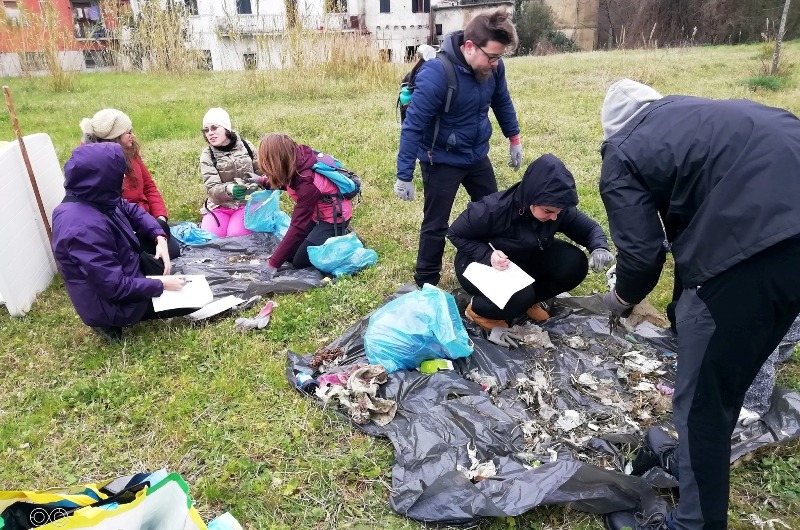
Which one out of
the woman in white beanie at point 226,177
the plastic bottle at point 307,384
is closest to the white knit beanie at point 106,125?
the woman in white beanie at point 226,177

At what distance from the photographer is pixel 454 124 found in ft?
11.0

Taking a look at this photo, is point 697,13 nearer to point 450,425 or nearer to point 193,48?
point 193,48

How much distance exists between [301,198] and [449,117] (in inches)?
49.2

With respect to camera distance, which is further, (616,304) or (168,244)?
(168,244)

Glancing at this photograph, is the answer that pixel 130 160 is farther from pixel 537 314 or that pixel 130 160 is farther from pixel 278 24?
pixel 278 24

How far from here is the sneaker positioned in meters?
2.04

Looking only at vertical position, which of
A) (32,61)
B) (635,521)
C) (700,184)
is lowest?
(635,521)

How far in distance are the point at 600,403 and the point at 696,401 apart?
0.99 m

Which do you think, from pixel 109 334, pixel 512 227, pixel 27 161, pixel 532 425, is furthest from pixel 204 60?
pixel 532 425

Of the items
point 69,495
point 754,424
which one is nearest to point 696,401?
point 754,424

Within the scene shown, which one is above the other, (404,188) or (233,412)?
(404,188)

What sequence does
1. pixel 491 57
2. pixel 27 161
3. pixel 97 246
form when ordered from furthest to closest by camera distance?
pixel 27 161
pixel 491 57
pixel 97 246

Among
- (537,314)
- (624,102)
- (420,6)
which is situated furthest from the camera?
(420,6)

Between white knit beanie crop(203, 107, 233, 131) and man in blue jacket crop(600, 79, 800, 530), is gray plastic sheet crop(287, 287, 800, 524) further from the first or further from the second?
white knit beanie crop(203, 107, 233, 131)
